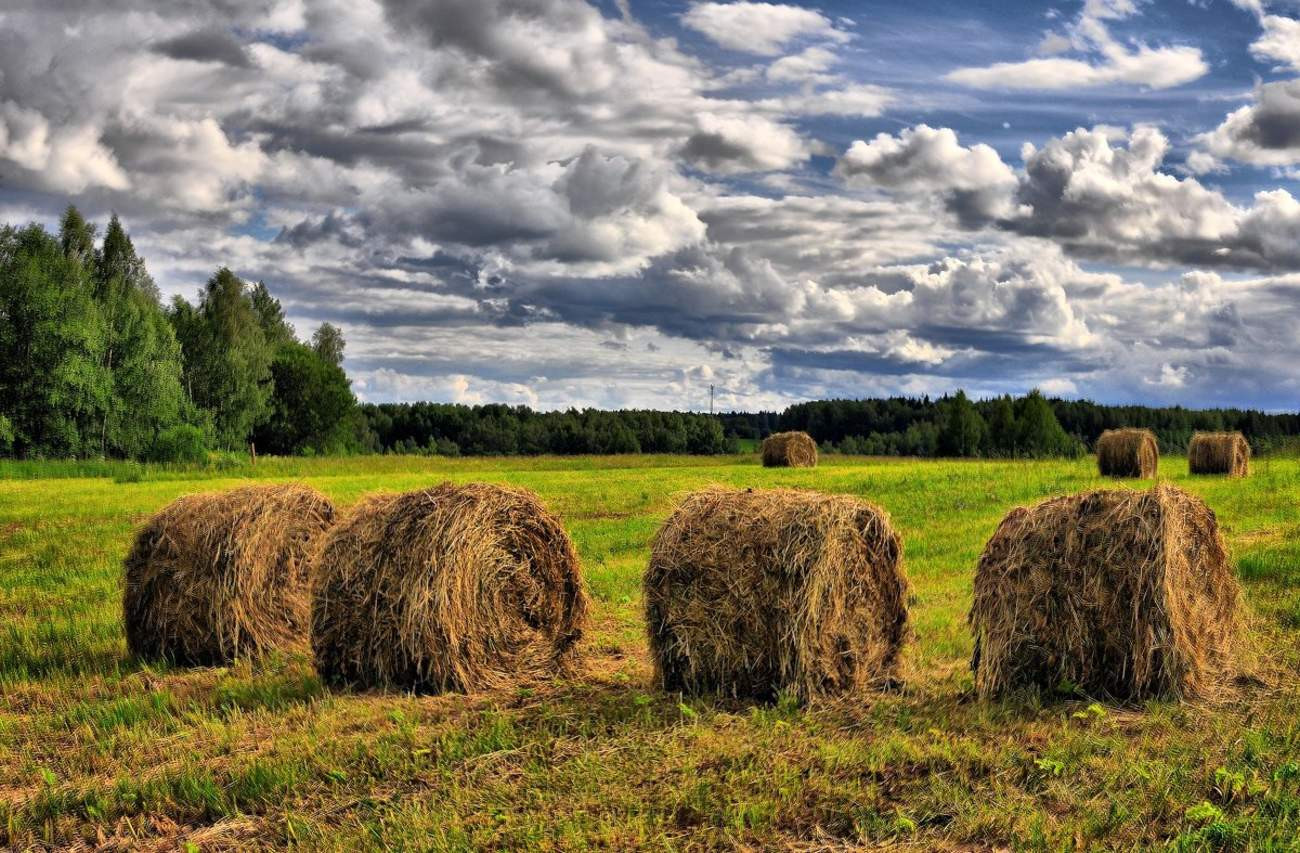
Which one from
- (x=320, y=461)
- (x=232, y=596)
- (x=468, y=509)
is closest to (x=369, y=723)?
(x=468, y=509)

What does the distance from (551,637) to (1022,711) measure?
5.04 m

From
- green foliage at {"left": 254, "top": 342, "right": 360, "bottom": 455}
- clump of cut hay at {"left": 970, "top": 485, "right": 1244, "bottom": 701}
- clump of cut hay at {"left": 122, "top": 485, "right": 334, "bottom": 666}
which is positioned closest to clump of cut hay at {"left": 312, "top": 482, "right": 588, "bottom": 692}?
clump of cut hay at {"left": 122, "top": 485, "right": 334, "bottom": 666}

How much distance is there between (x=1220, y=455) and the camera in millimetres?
32094

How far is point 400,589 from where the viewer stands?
1023cm

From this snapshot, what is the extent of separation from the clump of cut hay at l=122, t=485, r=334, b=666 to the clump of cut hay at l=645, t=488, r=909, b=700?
17.2ft

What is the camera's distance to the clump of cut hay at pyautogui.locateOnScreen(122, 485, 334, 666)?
11.9 m

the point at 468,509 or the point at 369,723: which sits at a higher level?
the point at 468,509

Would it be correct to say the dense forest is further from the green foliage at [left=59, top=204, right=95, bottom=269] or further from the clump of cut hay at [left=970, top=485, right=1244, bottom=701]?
the clump of cut hay at [left=970, top=485, right=1244, bottom=701]

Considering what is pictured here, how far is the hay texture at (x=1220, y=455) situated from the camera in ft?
105

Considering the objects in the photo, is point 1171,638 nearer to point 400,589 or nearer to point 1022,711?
point 1022,711

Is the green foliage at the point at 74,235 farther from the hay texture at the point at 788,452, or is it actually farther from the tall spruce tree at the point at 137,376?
the hay texture at the point at 788,452

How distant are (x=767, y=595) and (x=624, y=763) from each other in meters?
2.44

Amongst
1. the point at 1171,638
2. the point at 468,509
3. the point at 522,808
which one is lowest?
the point at 522,808

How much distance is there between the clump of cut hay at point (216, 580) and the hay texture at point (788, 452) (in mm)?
38054
